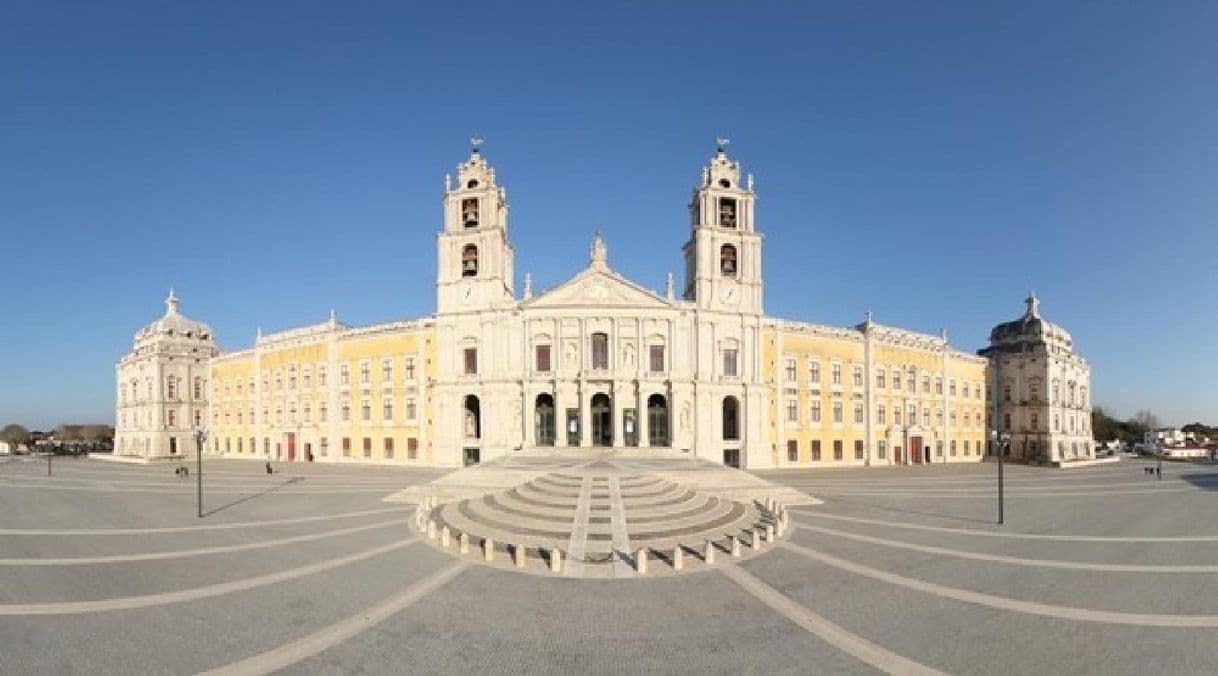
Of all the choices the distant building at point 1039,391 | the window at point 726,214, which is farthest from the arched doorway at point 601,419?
the distant building at point 1039,391

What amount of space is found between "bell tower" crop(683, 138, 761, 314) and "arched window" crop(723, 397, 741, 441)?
27.3 feet

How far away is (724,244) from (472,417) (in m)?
27.5

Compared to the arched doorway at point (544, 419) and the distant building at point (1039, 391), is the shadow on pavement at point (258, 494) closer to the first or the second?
the arched doorway at point (544, 419)

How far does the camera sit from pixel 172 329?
69.1 meters

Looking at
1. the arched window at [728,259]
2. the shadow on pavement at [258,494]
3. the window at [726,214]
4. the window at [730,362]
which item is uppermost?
the window at [726,214]

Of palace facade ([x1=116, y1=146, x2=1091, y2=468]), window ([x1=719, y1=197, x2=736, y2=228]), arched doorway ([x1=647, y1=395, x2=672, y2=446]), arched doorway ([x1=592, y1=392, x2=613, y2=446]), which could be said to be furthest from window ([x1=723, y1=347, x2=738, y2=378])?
window ([x1=719, y1=197, x2=736, y2=228])

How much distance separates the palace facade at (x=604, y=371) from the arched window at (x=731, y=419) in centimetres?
14

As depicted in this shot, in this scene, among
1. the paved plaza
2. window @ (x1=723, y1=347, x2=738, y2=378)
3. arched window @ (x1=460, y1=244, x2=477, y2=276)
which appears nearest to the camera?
the paved plaza

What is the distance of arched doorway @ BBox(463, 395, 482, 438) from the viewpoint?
165ft

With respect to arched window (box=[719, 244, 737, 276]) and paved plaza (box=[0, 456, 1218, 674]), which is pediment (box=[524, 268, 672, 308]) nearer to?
arched window (box=[719, 244, 737, 276])

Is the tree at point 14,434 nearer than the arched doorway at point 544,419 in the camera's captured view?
No

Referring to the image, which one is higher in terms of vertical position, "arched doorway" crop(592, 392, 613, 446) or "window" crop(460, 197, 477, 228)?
"window" crop(460, 197, 477, 228)

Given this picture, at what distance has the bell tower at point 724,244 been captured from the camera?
164ft

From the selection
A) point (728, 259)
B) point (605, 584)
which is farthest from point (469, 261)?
point (605, 584)
